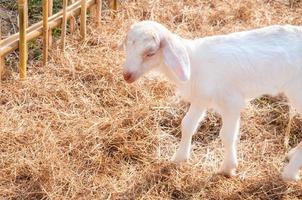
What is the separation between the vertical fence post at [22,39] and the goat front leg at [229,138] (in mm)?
1791

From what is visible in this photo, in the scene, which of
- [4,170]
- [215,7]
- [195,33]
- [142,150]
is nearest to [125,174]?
[142,150]

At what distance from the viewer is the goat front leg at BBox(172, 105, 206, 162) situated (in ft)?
11.0

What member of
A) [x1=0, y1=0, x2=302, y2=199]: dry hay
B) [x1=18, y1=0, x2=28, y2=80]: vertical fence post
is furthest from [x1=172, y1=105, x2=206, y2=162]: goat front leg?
[x1=18, y1=0, x2=28, y2=80]: vertical fence post

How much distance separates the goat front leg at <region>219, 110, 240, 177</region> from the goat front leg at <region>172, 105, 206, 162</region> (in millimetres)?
201

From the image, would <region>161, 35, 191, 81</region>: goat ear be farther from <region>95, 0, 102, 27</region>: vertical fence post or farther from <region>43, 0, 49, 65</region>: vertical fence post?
<region>95, 0, 102, 27</region>: vertical fence post

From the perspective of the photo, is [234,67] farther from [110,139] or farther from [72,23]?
[72,23]

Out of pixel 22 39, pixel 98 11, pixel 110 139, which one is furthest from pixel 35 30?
pixel 110 139

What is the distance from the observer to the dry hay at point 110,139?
3.29 metres

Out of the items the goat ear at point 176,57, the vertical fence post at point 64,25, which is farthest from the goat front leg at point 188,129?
the vertical fence post at point 64,25

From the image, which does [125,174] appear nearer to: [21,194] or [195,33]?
[21,194]

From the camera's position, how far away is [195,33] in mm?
5129

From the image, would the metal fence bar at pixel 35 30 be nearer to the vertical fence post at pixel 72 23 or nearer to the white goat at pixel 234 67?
the vertical fence post at pixel 72 23

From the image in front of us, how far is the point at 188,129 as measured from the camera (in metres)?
3.40

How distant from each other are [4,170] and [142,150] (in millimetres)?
903
